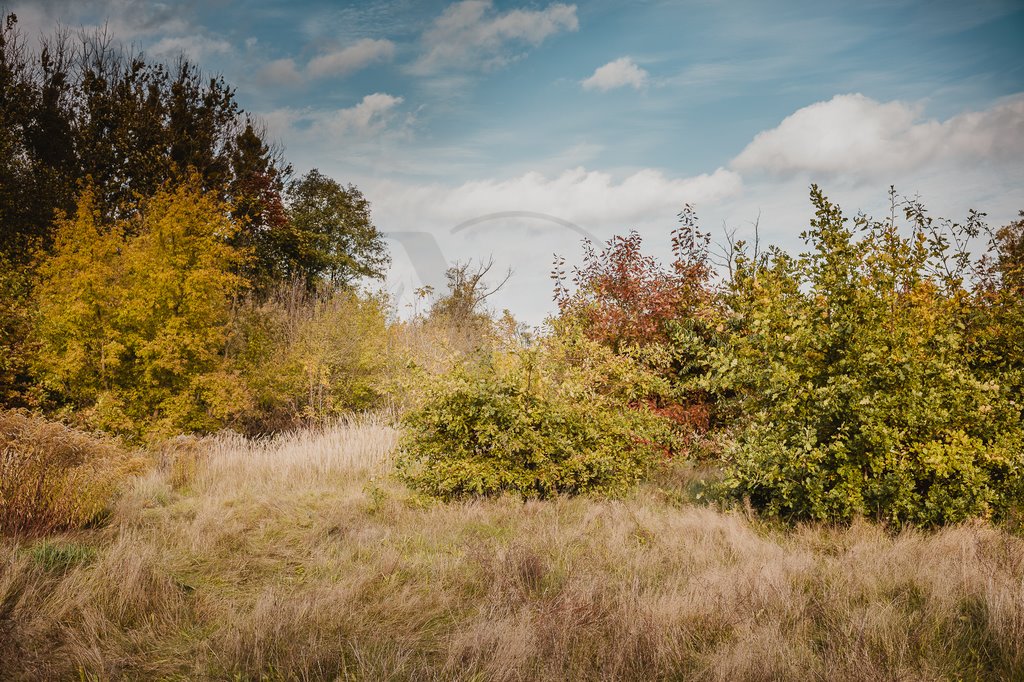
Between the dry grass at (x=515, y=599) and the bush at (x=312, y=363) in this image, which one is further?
the bush at (x=312, y=363)

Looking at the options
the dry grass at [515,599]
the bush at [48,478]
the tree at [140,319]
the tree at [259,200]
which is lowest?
the dry grass at [515,599]

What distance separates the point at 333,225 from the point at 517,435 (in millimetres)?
26354

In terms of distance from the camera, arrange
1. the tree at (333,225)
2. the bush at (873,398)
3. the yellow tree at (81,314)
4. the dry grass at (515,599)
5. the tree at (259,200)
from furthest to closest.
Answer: the tree at (333,225) < the tree at (259,200) < the yellow tree at (81,314) < the bush at (873,398) < the dry grass at (515,599)

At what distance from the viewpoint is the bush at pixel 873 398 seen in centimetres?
499

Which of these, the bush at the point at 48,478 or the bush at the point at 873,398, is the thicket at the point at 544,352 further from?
the bush at the point at 48,478

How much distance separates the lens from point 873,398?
5000 mm

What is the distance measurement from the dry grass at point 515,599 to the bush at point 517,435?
1.49ft

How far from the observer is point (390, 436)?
34.5 feet

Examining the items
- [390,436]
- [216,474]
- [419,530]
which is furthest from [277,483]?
[419,530]

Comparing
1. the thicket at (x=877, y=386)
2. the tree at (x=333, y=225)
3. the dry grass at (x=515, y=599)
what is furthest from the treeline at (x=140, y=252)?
the thicket at (x=877, y=386)

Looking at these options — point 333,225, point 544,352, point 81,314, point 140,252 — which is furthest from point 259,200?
point 544,352

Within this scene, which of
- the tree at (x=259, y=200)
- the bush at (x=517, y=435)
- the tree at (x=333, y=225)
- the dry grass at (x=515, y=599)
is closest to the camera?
the dry grass at (x=515, y=599)

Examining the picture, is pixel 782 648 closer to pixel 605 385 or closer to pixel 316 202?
pixel 605 385

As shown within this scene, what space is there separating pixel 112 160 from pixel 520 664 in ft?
65.7
